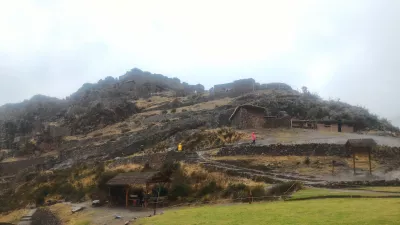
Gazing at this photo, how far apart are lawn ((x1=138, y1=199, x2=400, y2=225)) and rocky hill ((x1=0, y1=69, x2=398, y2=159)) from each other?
31743 millimetres

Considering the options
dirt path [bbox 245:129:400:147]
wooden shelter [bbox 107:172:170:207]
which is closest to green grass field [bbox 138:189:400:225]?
wooden shelter [bbox 107:172:170:207]

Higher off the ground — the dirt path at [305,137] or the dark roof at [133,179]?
the dirt path at [305,137]

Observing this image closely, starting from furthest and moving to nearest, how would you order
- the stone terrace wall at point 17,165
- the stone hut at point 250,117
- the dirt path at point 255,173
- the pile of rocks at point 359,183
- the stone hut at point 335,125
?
the stone terrace wall at point 17,165 → the stone hut at point 335,125 → the stone hut at point 250,117 → the dirt path at point 255,173 → the pile of rocks at point 359,183

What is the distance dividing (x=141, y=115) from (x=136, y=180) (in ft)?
165

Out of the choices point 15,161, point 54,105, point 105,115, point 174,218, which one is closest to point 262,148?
point 174,218

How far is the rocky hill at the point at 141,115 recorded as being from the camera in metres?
58.3

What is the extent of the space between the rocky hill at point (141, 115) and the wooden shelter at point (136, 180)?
18938 mm

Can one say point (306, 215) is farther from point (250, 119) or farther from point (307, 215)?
point (250, 119)

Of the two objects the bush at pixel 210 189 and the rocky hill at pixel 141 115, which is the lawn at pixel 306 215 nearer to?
the bush at pixel 210 189

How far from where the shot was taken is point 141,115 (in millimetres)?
80375

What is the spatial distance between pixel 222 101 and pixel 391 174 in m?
48.0

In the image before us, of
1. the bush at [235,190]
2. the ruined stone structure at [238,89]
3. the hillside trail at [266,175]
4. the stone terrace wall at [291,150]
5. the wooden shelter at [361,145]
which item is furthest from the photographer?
the ruined stone structure at [238,89]

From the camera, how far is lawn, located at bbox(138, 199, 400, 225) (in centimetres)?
1499

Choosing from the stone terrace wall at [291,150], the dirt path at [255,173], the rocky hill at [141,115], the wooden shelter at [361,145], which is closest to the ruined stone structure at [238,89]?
the rocky hill at [141,115]
